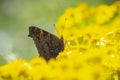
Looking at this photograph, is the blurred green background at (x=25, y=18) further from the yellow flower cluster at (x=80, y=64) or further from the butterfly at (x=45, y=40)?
the yellow flower cluster at (x=80, y=64)

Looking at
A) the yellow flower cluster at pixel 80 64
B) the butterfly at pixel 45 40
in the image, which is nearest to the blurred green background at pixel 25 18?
the butterfly at pixel 45 40

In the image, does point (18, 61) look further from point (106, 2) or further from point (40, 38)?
point (106, 2)

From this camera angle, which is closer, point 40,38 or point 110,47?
point 110,47

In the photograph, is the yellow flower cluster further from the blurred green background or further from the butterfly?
the blurred green background

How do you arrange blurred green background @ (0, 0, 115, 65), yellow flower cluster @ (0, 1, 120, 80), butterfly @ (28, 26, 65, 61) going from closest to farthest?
1. yellow flower cluster @ (0, 1, 120, 80)
2. butterfly @ (28, 26, 65, 61)
3. blurred green background @ (0, 0, 115, 65)

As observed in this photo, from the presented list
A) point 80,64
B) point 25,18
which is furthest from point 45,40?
point 25,18

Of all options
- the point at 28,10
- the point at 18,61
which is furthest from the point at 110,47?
the point at 28,10

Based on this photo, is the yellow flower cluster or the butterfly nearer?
the yellow flower cluster

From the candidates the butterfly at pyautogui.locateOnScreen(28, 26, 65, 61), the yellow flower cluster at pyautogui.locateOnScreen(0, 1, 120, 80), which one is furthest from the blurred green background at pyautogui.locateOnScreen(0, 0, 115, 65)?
the yellow flower cluster at pyautogui.locateOnScreen(0, 1, 120, 80)
